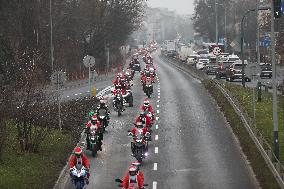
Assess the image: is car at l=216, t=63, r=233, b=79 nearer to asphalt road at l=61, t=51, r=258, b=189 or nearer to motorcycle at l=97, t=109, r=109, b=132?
asphalt road at l=61, t=51, r=258, b=189

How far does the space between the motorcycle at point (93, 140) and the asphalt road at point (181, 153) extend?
317mm

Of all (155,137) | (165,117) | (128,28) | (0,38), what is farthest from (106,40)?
(155,137)

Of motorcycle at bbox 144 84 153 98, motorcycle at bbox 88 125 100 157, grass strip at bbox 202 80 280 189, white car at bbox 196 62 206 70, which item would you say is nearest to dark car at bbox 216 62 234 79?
white car at bbox 196 62 206 70

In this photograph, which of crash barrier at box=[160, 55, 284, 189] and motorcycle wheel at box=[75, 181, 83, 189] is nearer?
motorcycle wheel at box=[75, 181, 83, 189]

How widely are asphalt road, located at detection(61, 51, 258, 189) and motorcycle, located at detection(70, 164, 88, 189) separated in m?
2.27

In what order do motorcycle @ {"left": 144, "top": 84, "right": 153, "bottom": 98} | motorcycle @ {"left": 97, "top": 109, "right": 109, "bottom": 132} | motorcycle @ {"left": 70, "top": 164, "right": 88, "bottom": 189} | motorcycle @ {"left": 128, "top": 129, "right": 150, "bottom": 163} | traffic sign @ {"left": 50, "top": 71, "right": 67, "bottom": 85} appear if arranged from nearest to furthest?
motorcycle @ {"left": 70, "top": 164, "right": 88, "bottom": 189}
motorcycle @ {"left": 128, "top": 129, "right": 150, "bottom": 163}
traffic sign @ {"left": 50, "top": 71, "right": 67, "bottom": 85}
motorcycle @ {"left": 97, "top": 109, "right": 109, "bottom": 132}
motorcycle @ {"left": 144, "top": 84, "right": 153, "bottom": 98}

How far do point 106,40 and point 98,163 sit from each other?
66.1 m

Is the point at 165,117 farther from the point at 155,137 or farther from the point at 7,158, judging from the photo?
the point at 7,158

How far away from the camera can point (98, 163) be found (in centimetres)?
2652

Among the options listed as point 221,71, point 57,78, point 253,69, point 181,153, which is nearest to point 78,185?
point 181,153

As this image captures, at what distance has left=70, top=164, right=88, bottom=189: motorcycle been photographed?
20034mm

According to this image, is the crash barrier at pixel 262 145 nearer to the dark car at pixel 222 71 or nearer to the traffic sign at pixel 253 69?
the traffic sign at pixel 253 69

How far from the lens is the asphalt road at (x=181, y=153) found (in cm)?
2303

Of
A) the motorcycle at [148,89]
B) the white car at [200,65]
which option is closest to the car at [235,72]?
the motorcycle at [148,89]
